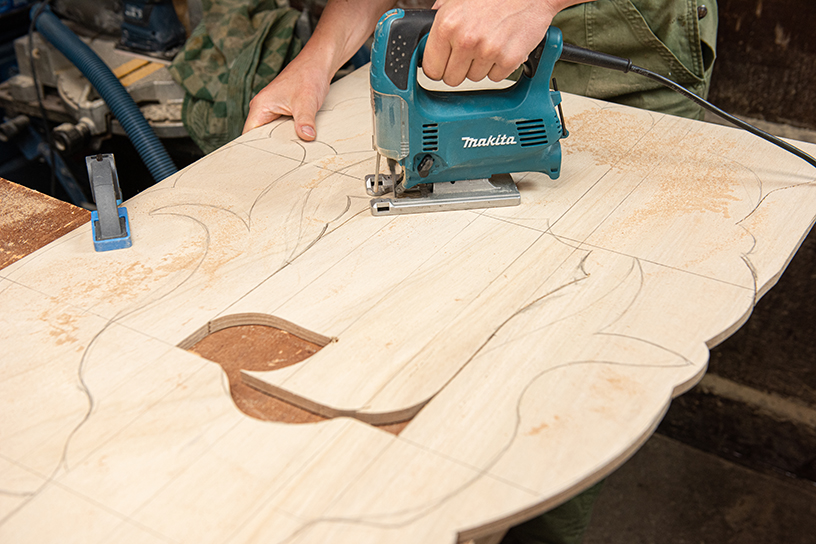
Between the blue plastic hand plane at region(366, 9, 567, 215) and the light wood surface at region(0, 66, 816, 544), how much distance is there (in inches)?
2.4

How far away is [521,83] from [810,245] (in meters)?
1.66

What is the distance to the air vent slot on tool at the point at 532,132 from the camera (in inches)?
56.2

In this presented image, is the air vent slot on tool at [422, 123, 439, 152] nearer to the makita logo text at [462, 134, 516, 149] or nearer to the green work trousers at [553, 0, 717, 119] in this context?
the makita logo text at [462, 134, 516, 149]

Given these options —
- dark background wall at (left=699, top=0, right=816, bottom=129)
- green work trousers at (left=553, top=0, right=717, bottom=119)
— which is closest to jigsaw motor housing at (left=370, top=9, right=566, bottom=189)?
green work trousers at (left=553, top=0, right=717, bottom=119)

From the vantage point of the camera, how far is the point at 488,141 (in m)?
1.42

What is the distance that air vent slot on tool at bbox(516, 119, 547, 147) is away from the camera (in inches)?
56.2

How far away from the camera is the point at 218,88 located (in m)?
2.47

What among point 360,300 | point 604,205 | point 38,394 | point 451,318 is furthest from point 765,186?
point 38,394

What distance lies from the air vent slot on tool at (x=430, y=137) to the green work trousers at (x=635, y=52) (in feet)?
2.77

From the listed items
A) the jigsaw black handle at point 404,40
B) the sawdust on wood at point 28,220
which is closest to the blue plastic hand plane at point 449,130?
the jigsaw black handle at point 404,40

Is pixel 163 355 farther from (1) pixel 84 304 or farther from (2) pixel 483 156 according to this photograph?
(2) pixel 483 156

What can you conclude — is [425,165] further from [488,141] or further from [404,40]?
[404,40]

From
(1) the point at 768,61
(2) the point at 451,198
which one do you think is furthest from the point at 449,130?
(1) the point at 768,61

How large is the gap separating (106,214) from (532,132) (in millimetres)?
876
